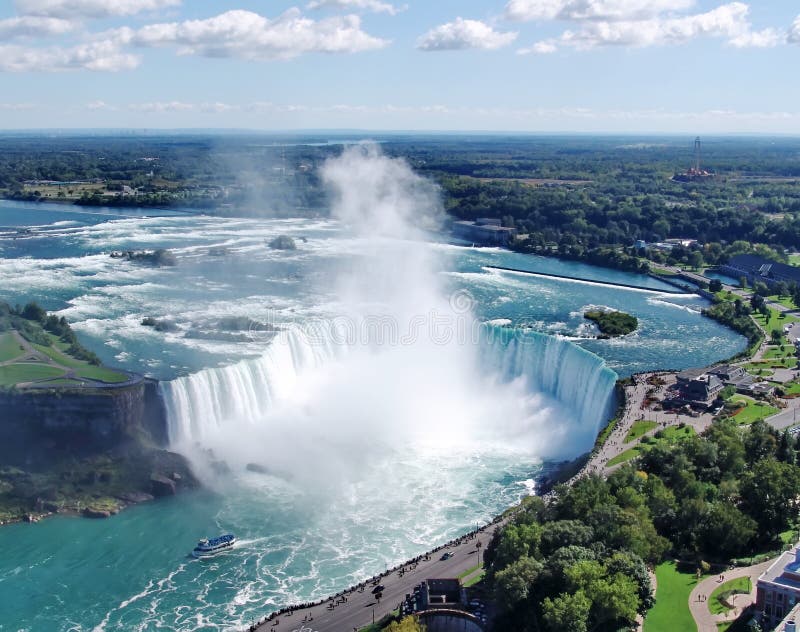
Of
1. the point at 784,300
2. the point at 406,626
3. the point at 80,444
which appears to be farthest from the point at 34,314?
the point at 784,300

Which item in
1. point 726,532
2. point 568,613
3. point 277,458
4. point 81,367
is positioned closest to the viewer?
point 568,613

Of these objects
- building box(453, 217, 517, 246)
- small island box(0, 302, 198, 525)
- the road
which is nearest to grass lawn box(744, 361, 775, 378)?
the road

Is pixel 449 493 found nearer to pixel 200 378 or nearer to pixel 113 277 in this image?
pixel 200 378

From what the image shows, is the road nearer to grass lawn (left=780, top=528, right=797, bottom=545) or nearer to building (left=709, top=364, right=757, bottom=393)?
grass lawn (left=780, top=528, right=797, bottom=545)

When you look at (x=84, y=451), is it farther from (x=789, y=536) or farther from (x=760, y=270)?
(x=760, y=270)

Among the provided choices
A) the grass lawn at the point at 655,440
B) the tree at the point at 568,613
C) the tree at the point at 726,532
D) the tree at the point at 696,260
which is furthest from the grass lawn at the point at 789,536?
the tree at the point at 696,260

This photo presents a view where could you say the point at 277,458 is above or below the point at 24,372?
below
